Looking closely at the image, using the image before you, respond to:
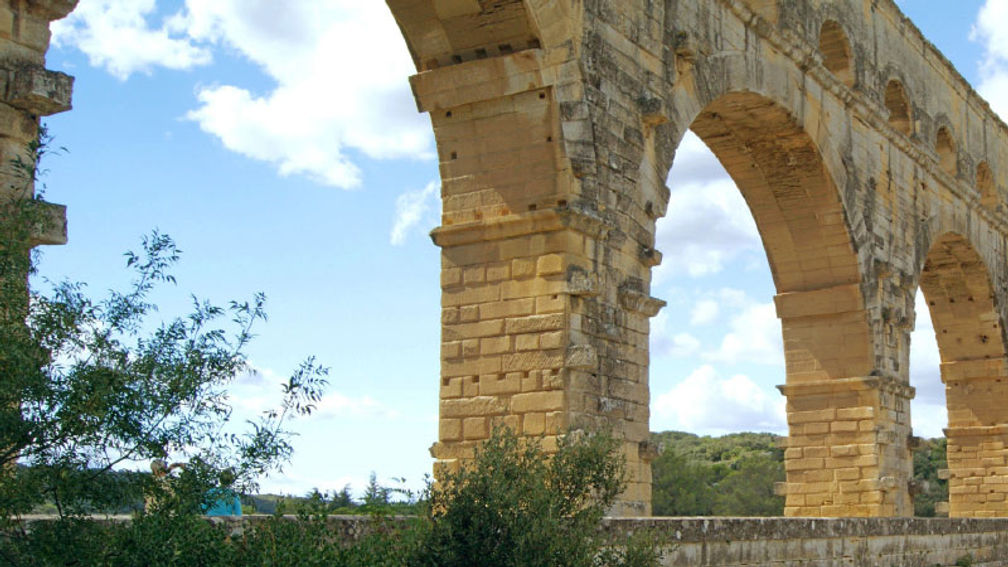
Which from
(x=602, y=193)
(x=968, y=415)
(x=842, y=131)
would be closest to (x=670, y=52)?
(x=602, y=193)

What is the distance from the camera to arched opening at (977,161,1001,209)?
66.1 feet

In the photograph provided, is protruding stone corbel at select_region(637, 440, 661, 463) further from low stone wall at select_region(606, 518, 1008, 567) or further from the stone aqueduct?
low stone wall at select_region(606, 518, 1008, 567)

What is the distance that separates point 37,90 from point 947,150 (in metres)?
15.9

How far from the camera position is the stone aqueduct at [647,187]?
916cm

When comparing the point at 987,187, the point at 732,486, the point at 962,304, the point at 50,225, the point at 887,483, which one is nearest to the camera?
the point at 50,225

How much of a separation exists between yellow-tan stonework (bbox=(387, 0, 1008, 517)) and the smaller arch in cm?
3

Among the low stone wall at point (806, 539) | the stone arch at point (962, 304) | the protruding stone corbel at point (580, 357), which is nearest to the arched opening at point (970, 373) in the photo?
the stone arch at point (962, 304)

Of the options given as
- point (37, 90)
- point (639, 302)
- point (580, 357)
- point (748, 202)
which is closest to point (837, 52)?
point (748, 202)

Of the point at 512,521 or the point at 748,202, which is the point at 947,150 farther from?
the point at 512,521

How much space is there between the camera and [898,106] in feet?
55.4

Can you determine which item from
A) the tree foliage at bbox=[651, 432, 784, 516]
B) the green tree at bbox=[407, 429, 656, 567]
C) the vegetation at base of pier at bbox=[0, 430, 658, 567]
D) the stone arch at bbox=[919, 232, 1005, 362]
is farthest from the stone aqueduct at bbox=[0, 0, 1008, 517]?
the tree foliage at bbox=[651, 432, 784, 516]

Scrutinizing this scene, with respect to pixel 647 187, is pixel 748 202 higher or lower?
higher

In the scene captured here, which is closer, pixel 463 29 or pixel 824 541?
pixel 824 541

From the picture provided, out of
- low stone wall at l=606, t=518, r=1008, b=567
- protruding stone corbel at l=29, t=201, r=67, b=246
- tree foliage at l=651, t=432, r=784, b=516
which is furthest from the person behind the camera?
tree foliage at l=651, t=432, r=784, b=516
